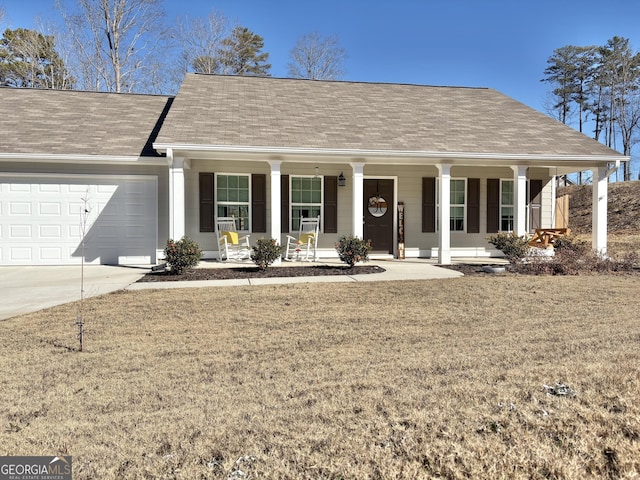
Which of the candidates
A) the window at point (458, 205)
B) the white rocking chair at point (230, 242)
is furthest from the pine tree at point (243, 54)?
the window at point (458, 205)

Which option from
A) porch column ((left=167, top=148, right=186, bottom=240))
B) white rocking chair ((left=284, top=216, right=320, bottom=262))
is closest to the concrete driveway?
porch column ((left=167, top=148, right=186, bottom=240))

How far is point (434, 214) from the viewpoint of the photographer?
12711 millimetres

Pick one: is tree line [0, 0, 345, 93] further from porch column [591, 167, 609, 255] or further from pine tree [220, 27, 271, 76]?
porch column [591, 167, 609, 255]

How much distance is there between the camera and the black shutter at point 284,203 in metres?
11.9

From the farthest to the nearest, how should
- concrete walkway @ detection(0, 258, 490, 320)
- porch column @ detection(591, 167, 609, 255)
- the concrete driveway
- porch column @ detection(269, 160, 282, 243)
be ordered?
porch column @ detection(591, 167, 609, 255), porch column @ detection(269, 160, 282, 243), concrete walkway @ detection(0, 258, 490, 320), the concrete driveway

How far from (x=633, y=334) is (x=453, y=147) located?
7224 mm

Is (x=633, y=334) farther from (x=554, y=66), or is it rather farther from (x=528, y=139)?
(x=554, y=66)

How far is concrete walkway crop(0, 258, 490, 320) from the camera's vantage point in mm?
6781

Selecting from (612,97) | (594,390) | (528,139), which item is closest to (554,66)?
(612,97)

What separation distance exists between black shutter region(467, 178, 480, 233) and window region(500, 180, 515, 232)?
79cm

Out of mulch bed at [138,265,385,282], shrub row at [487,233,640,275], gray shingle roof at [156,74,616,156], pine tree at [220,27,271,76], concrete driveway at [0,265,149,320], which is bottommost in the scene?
concrete driveway at [0,265,149,320]

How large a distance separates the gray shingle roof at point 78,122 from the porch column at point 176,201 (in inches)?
53.7

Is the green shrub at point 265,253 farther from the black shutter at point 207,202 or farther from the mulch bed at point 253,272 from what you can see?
the black shutter at point 207,202

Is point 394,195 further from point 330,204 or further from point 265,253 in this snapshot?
point 265,253
